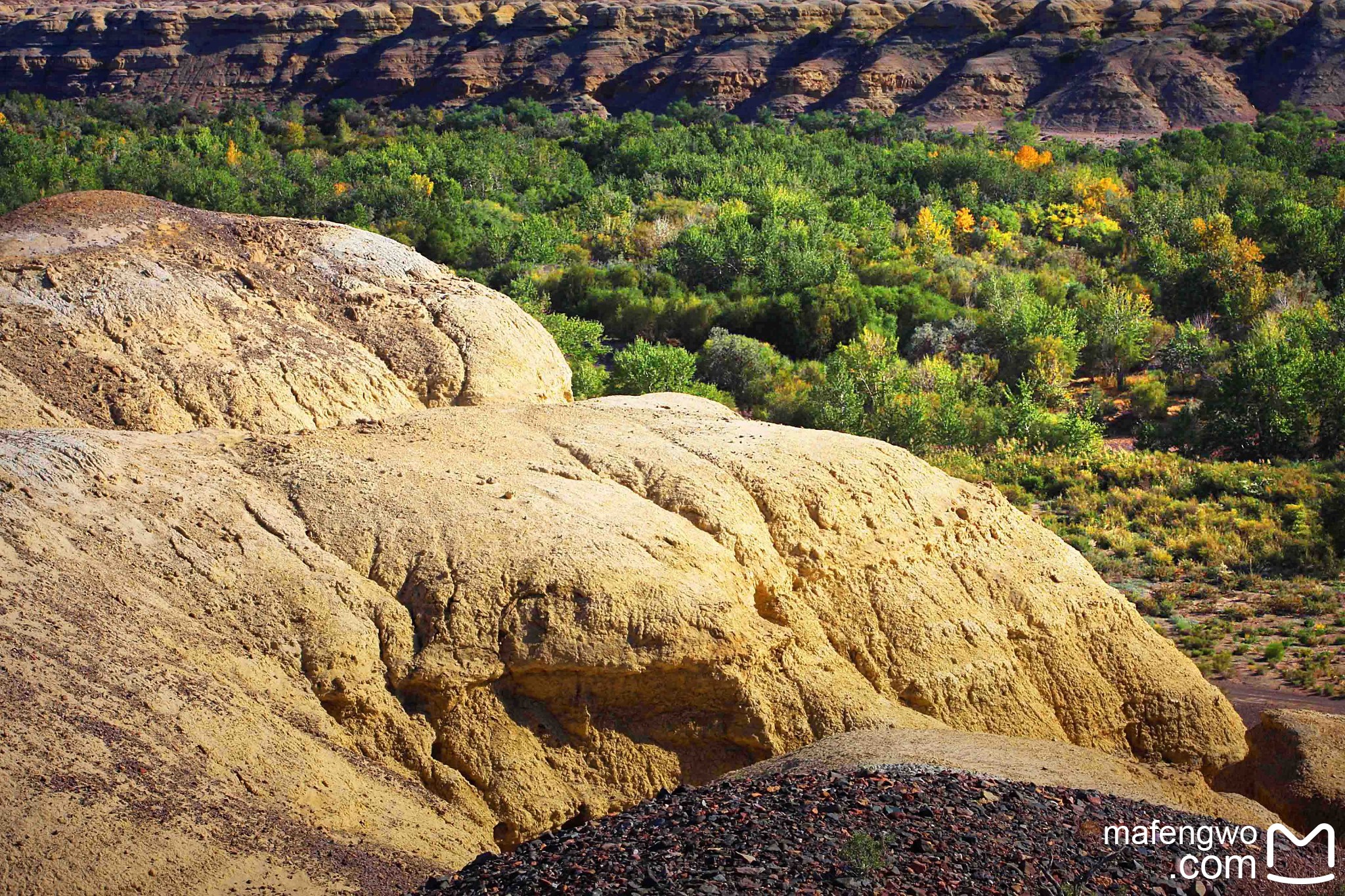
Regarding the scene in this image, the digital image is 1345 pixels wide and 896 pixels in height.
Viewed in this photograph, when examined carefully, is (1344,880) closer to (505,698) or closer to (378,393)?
(505,698)

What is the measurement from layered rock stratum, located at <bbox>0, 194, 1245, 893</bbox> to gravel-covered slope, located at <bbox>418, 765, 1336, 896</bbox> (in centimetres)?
99

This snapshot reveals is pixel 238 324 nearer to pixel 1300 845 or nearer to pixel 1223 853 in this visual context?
pixel 1223 853

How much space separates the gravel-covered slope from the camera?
24.5 feet

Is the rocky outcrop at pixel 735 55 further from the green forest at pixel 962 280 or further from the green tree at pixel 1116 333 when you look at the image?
the green tree at pixel 1116 333

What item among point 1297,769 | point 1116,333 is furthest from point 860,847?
point 1116,333

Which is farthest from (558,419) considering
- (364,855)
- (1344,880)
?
(1344,880)

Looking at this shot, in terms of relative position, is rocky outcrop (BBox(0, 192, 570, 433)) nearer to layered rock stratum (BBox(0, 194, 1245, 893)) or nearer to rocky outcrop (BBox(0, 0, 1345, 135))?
layered rock stratum (BBox(0, 194, 1245, 893))

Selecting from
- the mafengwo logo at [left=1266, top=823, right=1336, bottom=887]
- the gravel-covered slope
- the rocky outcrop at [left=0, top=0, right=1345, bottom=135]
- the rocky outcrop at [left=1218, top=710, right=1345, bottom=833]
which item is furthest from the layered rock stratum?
the rocky outcrop at [left=0, top=0, right=1345, bottom=135]

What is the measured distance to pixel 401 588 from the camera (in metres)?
9.42

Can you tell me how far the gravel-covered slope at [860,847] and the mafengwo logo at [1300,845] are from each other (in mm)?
67

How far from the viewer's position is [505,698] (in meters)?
9.50

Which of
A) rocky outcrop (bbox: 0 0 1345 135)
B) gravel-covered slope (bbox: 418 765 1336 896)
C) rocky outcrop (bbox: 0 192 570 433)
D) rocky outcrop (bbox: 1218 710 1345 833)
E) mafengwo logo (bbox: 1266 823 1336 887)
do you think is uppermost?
rocky outcrop (bbox: 0 192 570 433)

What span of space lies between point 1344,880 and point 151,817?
292 inches

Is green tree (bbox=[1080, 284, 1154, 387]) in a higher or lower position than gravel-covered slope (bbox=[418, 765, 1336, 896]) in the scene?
lower
